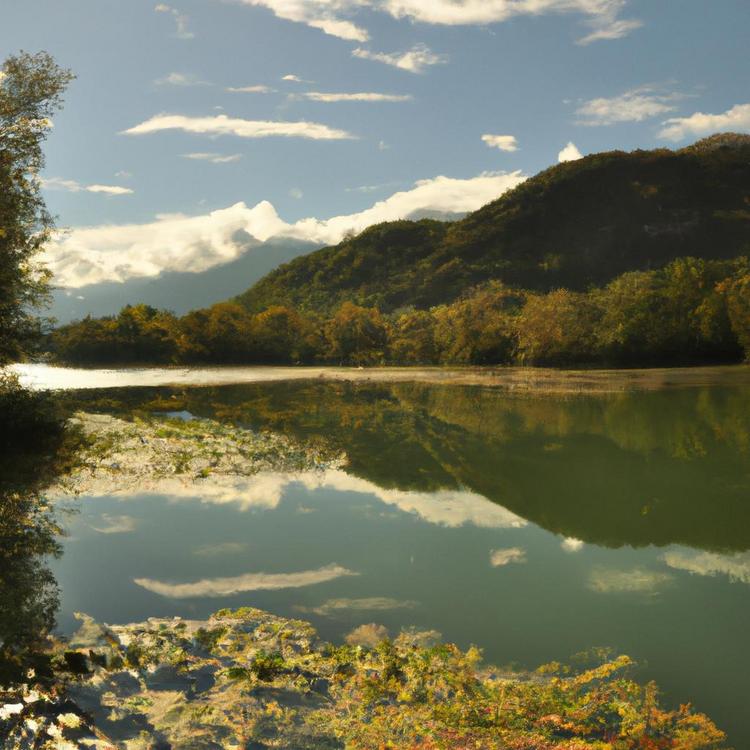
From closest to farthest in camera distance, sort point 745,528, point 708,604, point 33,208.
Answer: point 708,604
point 745,528
point 33,208

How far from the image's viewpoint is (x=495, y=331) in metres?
98.6

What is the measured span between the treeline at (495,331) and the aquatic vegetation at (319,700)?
4717 cm

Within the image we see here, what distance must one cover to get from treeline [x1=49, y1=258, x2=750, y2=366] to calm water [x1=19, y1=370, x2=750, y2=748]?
39562 mm

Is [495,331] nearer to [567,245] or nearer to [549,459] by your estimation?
[549,459]

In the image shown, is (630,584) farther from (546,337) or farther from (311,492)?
(546,337)

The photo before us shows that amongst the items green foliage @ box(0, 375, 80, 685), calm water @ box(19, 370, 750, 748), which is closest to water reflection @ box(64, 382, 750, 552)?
calm water @ box(19, 370, 750, 748)

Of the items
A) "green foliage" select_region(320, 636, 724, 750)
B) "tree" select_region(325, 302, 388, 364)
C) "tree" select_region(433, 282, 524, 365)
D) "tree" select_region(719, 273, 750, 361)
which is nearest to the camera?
"green foliage" select_region(320, 636, 724, 750)

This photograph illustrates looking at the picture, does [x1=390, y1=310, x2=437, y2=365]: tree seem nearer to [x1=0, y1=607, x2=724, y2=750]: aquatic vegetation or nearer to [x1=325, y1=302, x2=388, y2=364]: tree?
[x1=325, y1=302, x2=388, y2=364]: tree

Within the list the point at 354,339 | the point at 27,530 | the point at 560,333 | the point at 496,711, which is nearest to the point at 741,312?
the point at 560,333

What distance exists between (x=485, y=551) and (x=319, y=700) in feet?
20.9

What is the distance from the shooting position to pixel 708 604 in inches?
407

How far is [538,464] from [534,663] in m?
13.9

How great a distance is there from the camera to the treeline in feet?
256

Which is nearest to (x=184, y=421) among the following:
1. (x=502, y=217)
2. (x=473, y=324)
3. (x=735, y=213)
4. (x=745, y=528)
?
(x=745, y=528)
